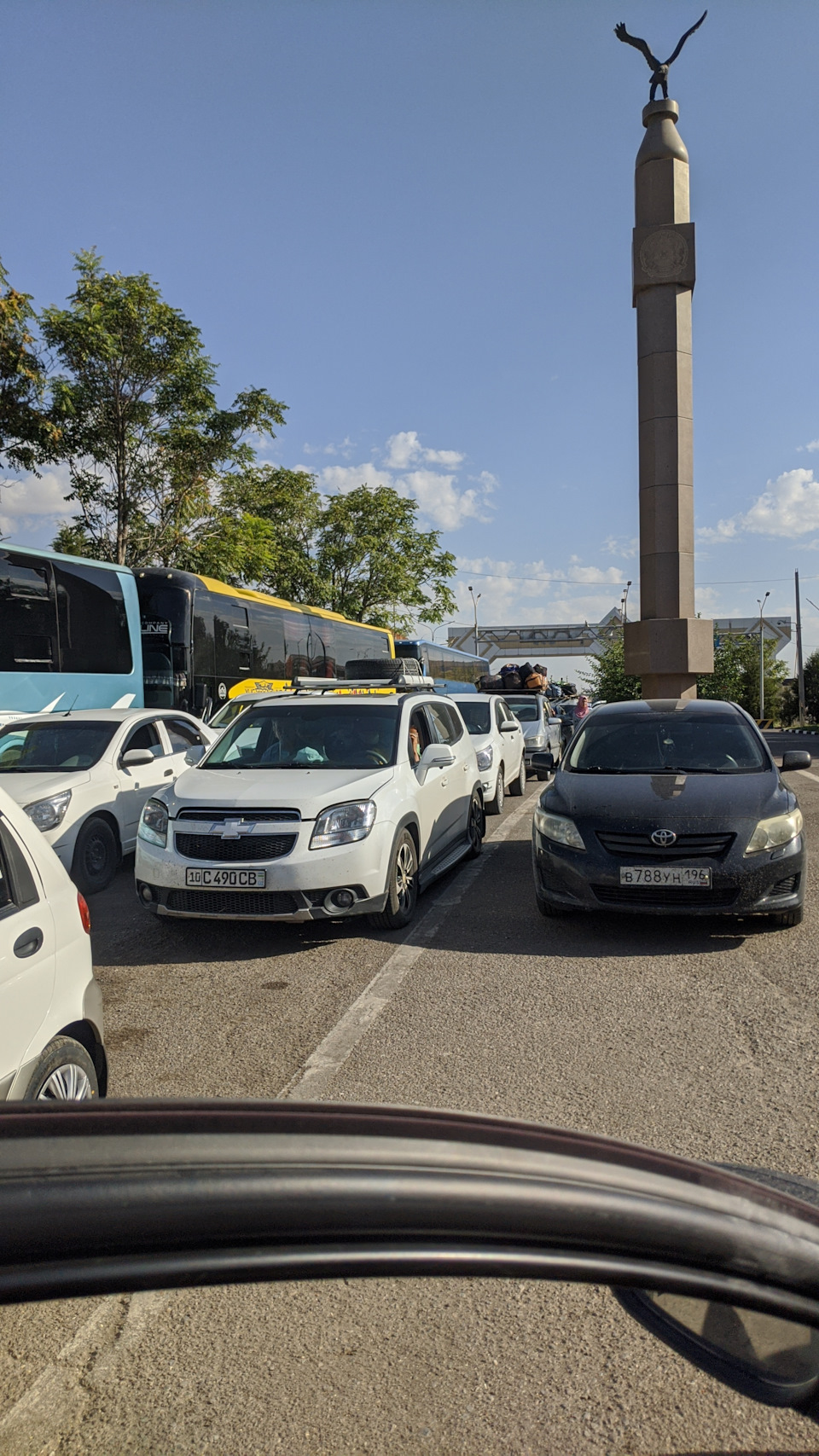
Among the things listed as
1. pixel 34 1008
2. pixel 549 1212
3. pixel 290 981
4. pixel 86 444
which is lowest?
pixel 290 981

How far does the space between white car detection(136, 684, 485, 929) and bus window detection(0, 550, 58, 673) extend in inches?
263

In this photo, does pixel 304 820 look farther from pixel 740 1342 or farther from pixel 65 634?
pixel 65 634

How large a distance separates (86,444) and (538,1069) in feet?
66.9

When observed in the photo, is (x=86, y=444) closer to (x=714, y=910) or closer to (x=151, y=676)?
(x=151, y=676)

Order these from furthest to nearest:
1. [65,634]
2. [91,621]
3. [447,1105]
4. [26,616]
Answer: [91,621]
[65,634]
[26,616]
[447,1105]

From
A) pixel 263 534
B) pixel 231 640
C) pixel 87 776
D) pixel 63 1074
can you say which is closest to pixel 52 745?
pixel 87 776

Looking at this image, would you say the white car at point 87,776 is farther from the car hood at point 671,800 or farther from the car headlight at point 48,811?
the car hood at point 671,800

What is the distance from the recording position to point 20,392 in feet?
57.6

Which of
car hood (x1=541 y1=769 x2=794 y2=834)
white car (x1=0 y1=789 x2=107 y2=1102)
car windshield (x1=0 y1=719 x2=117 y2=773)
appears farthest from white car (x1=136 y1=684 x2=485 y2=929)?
white car (x1=0 y1=789 x2=107 y2=1102)

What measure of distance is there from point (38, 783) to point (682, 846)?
5128 mm

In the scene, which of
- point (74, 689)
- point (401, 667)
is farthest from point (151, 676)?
point (401, 667)

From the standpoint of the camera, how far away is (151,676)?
17672mm

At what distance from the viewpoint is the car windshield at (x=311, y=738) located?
7.16 meters

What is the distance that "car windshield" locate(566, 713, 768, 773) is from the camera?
23.2 ft
